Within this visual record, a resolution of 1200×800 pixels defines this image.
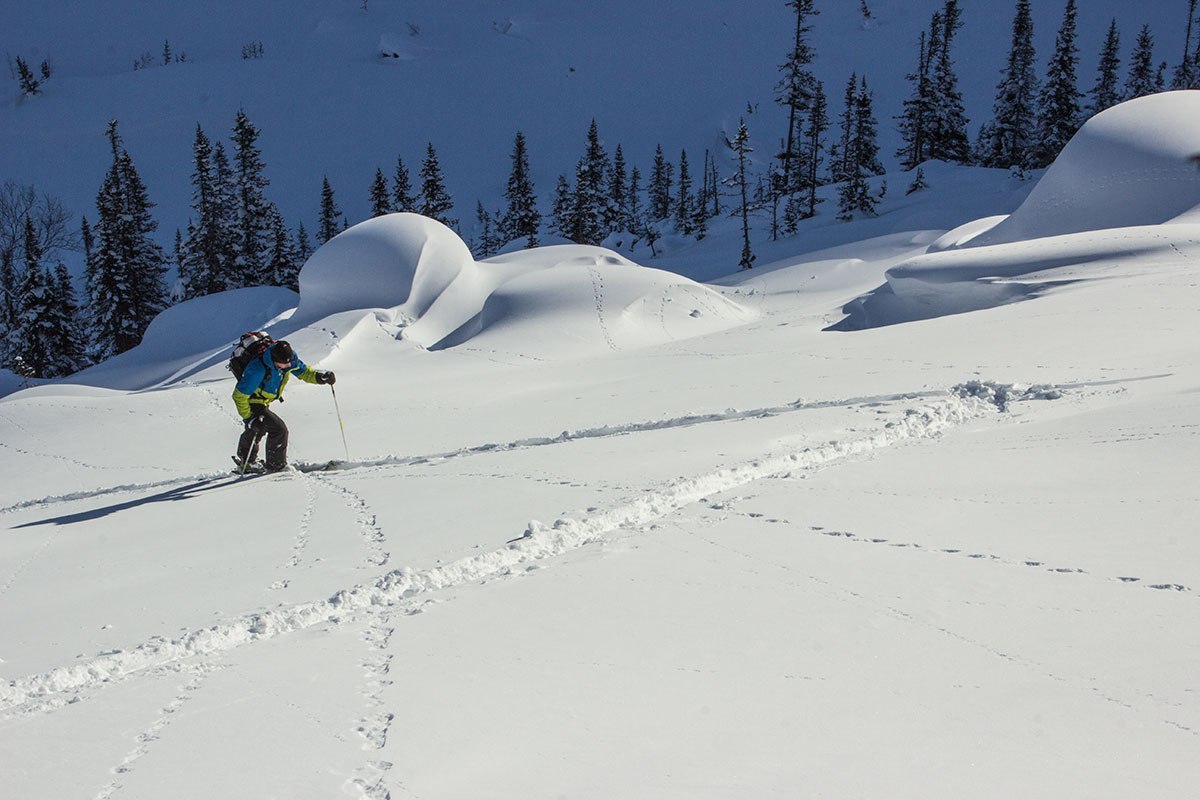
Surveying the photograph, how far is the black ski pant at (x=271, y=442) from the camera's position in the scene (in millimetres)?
9758

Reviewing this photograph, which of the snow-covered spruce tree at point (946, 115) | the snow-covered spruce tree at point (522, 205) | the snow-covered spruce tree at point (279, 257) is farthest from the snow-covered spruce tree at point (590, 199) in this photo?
the snow-covered spruce tree at point (946, 115)

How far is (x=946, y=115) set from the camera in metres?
55.9

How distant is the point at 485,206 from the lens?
365ft

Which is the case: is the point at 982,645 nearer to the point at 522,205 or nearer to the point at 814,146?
the point at 522,205

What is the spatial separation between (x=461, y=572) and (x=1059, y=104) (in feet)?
174

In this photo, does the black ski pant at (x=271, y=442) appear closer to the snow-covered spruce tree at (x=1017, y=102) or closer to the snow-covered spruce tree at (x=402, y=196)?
the snow-covered spruce tree at (x=402, y=196)

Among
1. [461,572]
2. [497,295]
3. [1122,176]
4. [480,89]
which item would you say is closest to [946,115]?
[1122,176]

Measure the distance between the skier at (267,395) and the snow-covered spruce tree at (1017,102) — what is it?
51797 millimetres

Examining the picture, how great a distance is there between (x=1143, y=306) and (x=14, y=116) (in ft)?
498

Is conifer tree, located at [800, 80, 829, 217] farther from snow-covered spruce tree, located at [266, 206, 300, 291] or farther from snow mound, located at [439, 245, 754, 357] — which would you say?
snow-covered spruce tree, located at [266, 206, 300, 291]

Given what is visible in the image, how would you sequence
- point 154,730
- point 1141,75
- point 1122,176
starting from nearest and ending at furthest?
1. point 154,730
2. point 1122,176
3. point 1141,75

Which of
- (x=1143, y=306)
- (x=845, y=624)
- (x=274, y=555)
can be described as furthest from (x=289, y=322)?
(x=845, y=624)

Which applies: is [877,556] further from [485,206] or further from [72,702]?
[485,206]

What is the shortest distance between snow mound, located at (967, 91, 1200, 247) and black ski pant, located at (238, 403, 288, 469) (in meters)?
21.2
